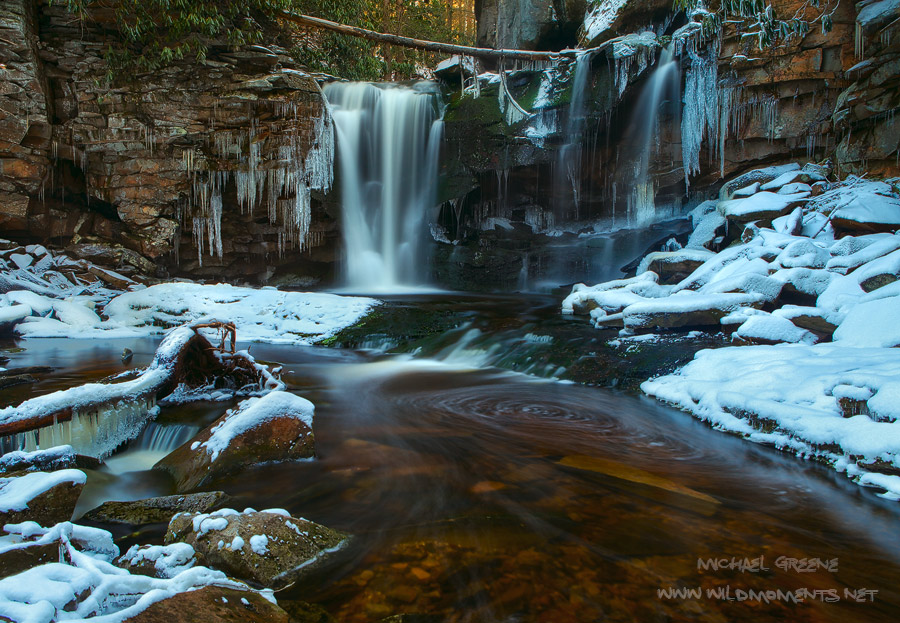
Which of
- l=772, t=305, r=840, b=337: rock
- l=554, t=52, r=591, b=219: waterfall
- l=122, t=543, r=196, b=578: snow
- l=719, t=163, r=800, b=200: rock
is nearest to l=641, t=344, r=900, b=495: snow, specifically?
l=772, t=305, r=840, b=337: rock

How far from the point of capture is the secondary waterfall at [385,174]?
44.0 ft

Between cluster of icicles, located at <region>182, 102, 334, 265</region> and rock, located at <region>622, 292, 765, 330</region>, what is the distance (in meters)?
8.83

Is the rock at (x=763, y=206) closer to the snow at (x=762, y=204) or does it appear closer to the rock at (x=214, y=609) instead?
the snow at (x=762, y=204)

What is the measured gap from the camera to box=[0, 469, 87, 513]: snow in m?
2.34

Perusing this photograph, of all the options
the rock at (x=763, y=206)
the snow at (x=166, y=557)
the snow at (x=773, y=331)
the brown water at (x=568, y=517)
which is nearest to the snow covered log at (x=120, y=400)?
the brown water at (x=568, y=517)

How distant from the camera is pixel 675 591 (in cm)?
224

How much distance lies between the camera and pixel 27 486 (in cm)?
248

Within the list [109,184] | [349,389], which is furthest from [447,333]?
[109,184]

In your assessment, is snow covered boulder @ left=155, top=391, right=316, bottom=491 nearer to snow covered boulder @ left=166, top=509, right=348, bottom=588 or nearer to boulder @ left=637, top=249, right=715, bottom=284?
snow covered boulder @ left=166, top=509, right=348, bottom=588

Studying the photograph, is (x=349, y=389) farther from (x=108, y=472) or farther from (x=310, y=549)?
(x=310, y=549)

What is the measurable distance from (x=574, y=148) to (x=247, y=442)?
1158cm

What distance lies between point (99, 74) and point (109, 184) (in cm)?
250

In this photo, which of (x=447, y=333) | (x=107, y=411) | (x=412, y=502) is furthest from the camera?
(x=447, y=333)

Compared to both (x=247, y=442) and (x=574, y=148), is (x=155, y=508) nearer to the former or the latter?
(x=247, y=442)
